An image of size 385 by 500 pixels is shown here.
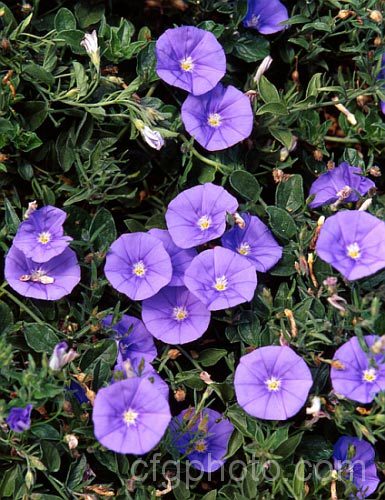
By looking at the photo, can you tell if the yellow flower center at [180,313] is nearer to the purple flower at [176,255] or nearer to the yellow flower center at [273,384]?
the purple flower at [176,255]

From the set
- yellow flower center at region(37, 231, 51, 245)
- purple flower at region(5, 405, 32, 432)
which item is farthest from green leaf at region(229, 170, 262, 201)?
purple flower at region(5, 405, 32, 432)

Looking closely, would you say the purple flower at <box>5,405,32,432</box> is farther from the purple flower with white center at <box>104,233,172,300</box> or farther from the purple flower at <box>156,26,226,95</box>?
the purple flower at <box>156,26,226,95</box>

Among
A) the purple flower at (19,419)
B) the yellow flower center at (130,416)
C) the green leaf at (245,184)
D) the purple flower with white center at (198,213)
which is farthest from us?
the green leaf at (245,184)

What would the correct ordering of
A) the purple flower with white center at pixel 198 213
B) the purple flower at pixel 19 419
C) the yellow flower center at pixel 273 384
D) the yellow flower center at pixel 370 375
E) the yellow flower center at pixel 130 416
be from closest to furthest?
1. the purple flower at pixel 19 419
2. the yellow flower center at pixel 130 416
3. the yellow flower center at pixel 370 375
4. the yellow flower center at pixel 273 384
5. the purple flower with white center at pixel 198 213

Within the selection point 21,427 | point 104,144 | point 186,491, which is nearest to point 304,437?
point 186,491

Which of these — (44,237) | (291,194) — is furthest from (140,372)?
(291,194)

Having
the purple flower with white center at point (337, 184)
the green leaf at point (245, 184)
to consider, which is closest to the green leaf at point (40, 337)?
the green leaf at point (245, 184)

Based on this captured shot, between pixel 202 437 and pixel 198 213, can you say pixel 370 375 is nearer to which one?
pixel 202 437
